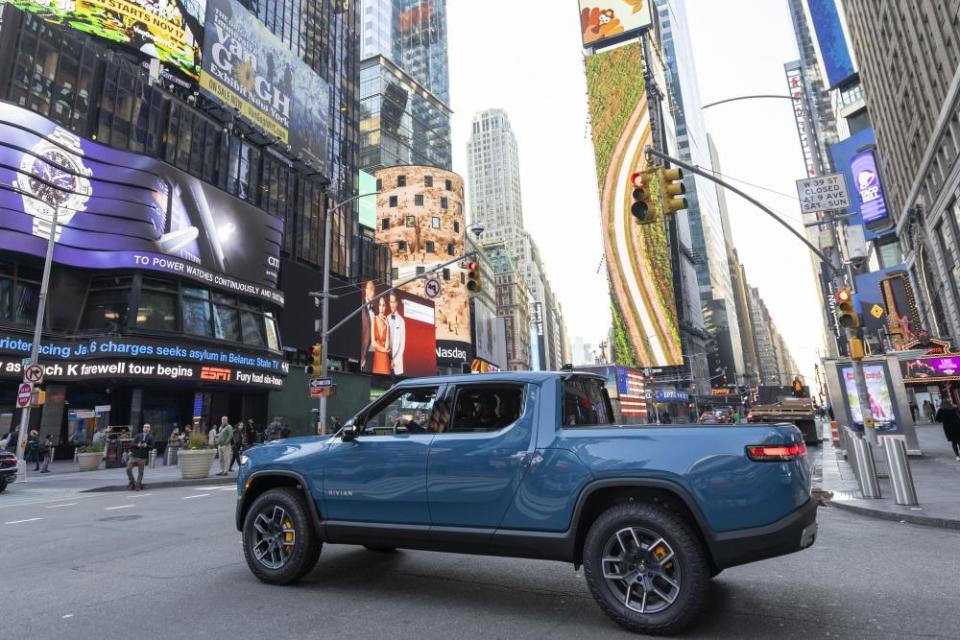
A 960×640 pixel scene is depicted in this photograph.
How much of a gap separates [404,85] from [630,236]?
51.0 m

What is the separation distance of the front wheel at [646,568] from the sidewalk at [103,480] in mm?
16492

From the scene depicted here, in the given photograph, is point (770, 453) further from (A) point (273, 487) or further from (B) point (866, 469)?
(B) point (866, 469)

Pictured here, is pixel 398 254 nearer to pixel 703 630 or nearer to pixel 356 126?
pixel 356 126

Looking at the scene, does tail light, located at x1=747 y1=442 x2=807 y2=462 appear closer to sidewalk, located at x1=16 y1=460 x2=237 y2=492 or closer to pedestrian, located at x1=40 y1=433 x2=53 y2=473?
sidewalk, located at x1=16 y1=460 x2=237 y2=492

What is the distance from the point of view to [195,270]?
98.2 feet

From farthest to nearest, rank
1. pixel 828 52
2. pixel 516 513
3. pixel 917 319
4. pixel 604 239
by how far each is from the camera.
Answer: pixel 604 239
pixel 828 52
pixel 917 319
pixel 516 513

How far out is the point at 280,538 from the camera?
5387 millimetres

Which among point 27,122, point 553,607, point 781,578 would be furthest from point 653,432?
point 27,122

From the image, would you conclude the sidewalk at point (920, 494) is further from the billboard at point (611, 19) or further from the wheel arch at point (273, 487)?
the billboard at point (611, 19)

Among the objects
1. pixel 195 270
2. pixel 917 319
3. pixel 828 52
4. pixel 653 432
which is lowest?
pixel 653 432

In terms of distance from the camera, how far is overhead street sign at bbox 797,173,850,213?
1282 cm

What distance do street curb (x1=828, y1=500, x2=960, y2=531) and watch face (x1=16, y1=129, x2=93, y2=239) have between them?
30.5m

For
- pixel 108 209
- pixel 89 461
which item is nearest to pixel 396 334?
pixel 108 209

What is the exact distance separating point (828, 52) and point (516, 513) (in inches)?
3945
